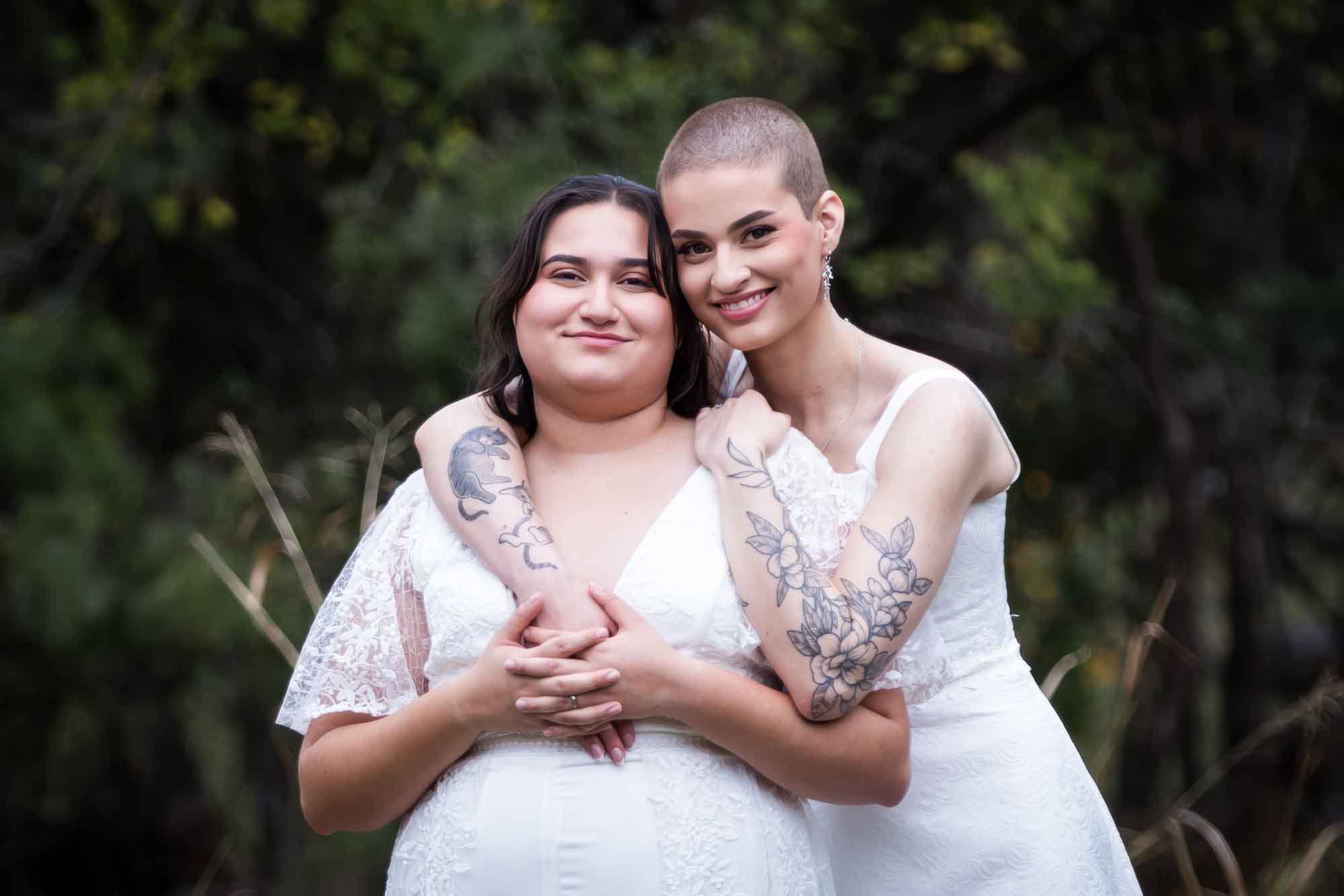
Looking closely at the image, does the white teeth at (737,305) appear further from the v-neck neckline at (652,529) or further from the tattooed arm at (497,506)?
the tattooed arm at (497,506)

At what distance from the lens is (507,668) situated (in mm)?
2150

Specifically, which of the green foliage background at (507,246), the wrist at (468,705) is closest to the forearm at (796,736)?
the wrist at (468,705)

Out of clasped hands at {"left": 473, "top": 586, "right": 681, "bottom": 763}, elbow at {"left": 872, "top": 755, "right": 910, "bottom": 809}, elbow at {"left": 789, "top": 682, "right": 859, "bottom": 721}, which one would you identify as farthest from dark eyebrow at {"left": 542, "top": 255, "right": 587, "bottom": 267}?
elbow at {"left": 872, "top": 755, "right": 910, "bottom": 809}

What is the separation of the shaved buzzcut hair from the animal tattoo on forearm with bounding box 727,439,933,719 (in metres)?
0.55

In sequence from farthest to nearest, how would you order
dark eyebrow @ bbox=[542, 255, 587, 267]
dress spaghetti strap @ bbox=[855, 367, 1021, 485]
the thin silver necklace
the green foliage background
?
the green foliage background, the thin silver necklace, dress spaghetti strap @ bbox=[855, 367, 1021, 485], dark eyebrow @ bbox=[542, 255, 587, 267]

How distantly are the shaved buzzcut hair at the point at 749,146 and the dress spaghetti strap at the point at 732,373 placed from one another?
399 millimetres

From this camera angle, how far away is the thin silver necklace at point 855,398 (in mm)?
2641

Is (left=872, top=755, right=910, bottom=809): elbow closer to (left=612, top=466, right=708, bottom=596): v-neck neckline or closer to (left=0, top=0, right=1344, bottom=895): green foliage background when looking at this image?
(left=612, top=466, right=708, bottom=596): v-neck neckline

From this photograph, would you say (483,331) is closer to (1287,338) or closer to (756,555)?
(756,555)

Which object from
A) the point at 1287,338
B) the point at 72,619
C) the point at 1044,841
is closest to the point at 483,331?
the point at 1044,841

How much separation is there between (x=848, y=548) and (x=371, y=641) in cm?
82

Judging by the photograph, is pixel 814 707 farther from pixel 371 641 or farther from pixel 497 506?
pixel 371 641

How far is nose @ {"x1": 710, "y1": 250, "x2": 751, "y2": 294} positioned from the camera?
2.40 meters

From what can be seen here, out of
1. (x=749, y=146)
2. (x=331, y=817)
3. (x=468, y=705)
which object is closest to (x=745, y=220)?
(x=749, y=146)
